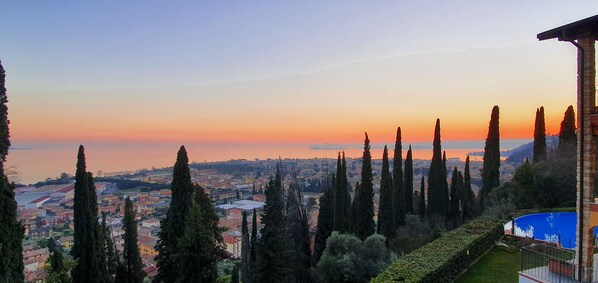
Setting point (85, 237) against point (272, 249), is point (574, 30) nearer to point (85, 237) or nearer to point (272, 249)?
point (272, 249)

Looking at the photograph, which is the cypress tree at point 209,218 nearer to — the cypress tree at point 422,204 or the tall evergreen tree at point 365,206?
the tall evergreen tree at point 365,206

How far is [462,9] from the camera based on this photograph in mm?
14758

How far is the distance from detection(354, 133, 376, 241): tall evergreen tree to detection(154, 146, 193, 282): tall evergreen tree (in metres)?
11.0

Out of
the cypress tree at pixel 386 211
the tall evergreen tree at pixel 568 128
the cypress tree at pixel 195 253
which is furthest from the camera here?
the tall evergreen tree at pixel 568 128

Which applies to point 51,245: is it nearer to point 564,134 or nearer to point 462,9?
point 462,9

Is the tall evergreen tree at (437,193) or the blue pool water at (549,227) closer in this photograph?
the blue pool water at (549,227)

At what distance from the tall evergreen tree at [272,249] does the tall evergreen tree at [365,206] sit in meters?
6.34

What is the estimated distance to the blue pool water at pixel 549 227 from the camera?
14.2 m

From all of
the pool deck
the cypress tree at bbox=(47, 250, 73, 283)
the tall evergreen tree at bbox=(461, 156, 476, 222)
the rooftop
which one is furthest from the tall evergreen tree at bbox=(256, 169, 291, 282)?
the tall evergreen tree at bbox=(461, 156, 476, 222)

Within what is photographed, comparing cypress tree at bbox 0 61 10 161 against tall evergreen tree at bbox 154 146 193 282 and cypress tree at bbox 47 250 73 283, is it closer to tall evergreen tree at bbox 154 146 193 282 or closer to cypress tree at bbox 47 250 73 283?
cypress tree at bbox 47 250 73 283

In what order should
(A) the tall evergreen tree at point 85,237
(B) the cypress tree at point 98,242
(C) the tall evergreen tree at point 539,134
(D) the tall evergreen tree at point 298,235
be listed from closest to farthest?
1. (A) the tall evergreen tree at point 85,237
2. (B) the cypress tree at point 98,242
3. (D) the tall evergreen tree at point 298,235
4. (C) the tall evergreen tree at point 539,134

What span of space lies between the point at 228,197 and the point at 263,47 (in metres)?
63.9

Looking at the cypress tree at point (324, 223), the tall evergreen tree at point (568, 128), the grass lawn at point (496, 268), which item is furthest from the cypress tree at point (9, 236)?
the tall evergreen tree at point (568, 128)

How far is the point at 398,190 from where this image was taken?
81.1 ft
